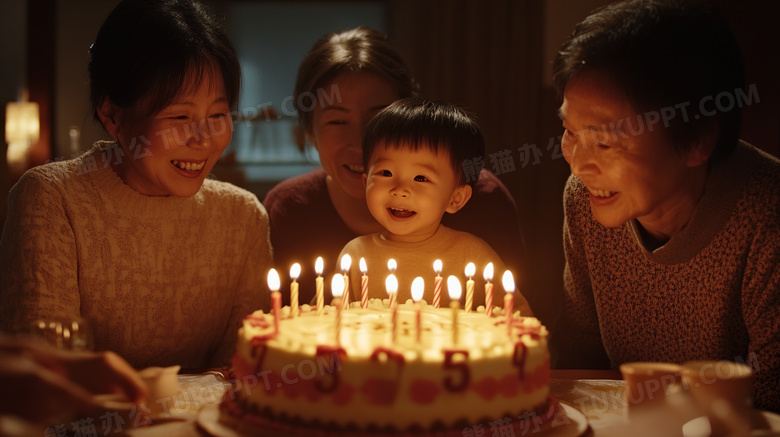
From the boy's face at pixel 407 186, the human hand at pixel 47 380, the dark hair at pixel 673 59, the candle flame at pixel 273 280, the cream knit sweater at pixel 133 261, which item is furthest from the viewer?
the boy's face at pixel 407 186

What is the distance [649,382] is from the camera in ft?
5.00

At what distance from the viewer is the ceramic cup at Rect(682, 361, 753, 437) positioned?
1366mm

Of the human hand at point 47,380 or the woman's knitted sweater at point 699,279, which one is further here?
the woman's knitted sweater at point 699,279

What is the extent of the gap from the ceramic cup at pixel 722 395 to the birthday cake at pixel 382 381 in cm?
36

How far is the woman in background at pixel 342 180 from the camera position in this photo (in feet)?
9.45

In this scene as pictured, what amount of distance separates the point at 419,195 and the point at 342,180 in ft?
2.15

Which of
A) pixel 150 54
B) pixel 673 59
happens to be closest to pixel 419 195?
pixel 673 59

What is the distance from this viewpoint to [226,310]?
2.64 meters

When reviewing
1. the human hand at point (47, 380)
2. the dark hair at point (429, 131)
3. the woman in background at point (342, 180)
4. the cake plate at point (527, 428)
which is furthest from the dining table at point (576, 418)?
the woman in background at point (342, 180)

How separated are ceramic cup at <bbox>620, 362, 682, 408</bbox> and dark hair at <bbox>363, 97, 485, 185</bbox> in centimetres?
108

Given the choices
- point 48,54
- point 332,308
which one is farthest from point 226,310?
point 48,54

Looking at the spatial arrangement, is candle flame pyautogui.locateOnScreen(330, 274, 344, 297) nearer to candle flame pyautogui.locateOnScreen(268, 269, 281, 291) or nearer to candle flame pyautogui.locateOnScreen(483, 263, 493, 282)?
candle flame pyautogui.locateOnScreen(268, 269, 281, 291)

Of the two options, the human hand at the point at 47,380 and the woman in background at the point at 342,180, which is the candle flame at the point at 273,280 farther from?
the woman in background at the point at 342,180

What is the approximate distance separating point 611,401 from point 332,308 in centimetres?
82
